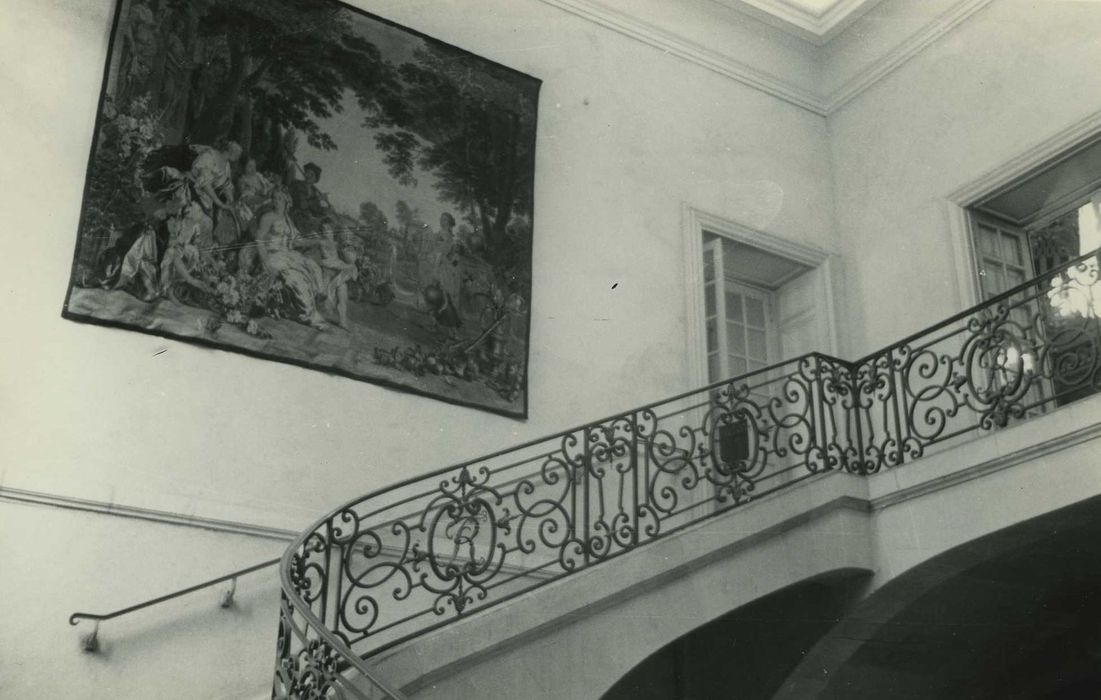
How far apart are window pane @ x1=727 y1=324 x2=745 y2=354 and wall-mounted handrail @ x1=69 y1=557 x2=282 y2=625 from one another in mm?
4501

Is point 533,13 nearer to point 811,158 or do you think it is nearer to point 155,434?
point 811,158

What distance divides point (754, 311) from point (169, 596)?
5.69 metres

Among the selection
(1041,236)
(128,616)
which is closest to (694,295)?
(1041,236)

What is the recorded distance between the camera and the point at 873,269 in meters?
10.4

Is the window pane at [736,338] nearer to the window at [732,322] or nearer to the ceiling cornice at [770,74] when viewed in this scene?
the window at [732,322]

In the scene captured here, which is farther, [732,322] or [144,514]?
[732,322]

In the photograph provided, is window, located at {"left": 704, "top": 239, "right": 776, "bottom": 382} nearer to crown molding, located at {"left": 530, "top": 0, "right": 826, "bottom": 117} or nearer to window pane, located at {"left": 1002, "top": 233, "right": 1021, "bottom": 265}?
crown molding, located at {"left": 530, "top": 0, "right": 826, "bottom": 117}

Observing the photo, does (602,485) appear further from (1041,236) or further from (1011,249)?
(1041,236)

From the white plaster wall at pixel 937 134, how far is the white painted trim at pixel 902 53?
59 mm

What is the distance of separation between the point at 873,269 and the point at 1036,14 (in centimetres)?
231

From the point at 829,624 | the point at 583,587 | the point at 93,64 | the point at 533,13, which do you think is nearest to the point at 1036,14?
the point at 533,13

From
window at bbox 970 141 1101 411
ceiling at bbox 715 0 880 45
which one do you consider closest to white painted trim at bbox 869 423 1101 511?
window at bbox 970 141 1101 411

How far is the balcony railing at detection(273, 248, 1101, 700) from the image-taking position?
6.38 metres

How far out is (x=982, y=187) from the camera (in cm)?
954
